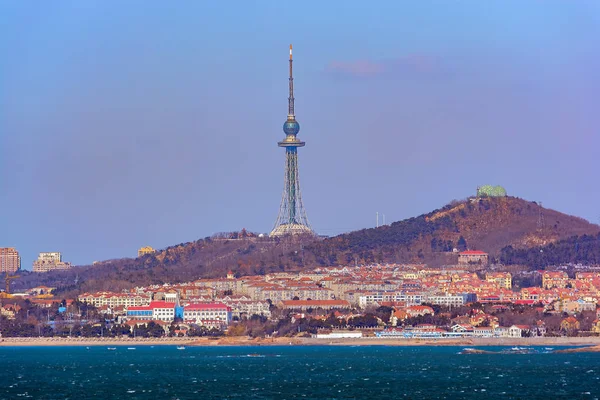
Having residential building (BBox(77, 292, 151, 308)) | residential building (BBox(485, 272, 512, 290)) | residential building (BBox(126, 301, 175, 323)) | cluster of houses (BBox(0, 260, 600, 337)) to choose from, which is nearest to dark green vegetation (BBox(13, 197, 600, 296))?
cluster of houses (BBox(0, 260, 600, 337))

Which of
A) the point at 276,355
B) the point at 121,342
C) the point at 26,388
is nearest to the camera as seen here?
the point at 26,388

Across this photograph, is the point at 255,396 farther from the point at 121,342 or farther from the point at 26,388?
the point at 121,342

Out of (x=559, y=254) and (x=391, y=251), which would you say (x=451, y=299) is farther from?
(x=391, y=251)

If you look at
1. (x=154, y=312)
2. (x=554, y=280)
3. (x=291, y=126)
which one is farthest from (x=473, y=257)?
(x=154, y=312)

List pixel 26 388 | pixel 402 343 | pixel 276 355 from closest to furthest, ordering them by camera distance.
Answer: pixel 26 388 < pixel 276 355 < pixel 402 343

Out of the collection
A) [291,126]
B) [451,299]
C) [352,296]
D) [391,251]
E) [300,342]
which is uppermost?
[291,126]

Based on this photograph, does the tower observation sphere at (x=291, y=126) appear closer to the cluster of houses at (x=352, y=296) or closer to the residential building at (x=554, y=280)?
the cluster of houses at (x=352, y=296)

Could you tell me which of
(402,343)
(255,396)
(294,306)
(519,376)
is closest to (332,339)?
(402,343)
